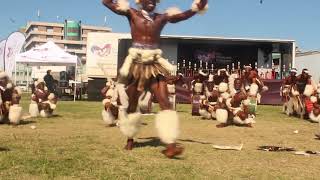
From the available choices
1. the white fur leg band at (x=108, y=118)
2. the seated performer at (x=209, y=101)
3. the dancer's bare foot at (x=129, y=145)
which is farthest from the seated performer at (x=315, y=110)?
the dancer's bare foot at (x=129, y=145)

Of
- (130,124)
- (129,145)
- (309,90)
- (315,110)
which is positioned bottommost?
(315,110)

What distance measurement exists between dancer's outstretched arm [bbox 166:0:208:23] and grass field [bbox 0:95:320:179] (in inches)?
80.6

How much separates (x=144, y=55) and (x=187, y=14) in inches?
37.1

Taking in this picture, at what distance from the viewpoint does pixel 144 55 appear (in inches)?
294

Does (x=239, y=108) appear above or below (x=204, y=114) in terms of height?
above

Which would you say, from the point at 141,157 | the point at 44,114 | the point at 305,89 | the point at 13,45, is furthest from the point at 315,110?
the point at 13,45

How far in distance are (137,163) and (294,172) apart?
6.61 ft

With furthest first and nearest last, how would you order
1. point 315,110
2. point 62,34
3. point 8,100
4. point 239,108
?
point 62,34 → point 315,110 → point 239,108 → point 8,100

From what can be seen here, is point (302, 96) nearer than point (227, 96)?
No

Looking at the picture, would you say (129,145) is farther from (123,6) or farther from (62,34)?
(62,34)

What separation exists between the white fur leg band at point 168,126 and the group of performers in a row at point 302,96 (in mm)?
8085

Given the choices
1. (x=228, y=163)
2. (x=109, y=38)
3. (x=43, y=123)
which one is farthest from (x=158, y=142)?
(x=109, y=38)

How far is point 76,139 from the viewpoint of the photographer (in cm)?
889

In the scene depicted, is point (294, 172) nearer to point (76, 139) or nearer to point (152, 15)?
point (152, 15)
